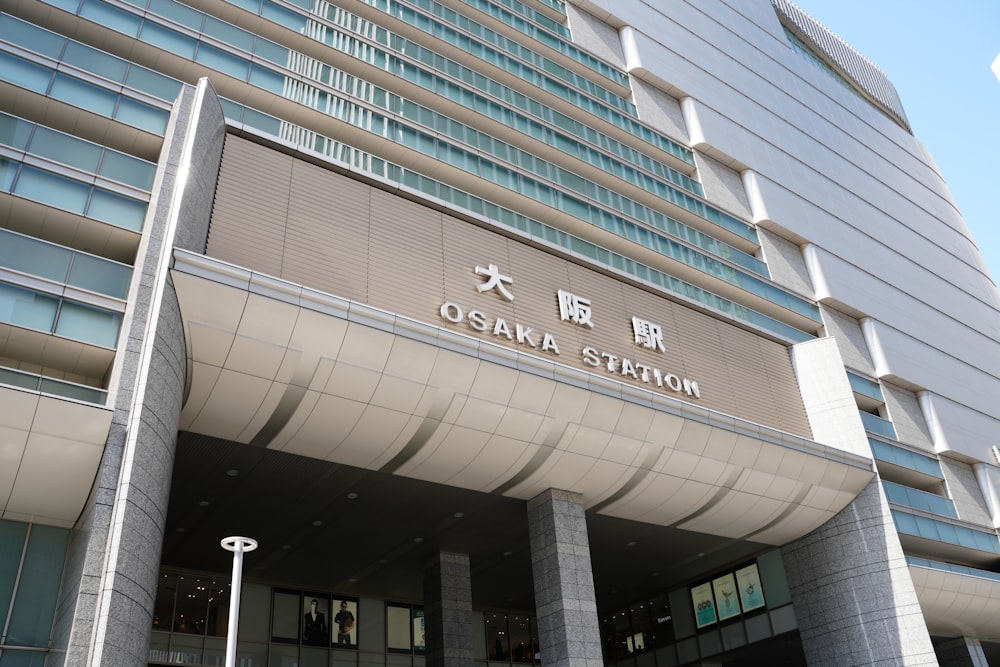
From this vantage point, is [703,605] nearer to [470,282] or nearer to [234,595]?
[470,282]

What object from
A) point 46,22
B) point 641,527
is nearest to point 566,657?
point 641,527

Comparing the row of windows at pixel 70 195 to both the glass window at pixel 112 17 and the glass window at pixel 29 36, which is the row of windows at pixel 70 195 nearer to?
the glass window at pixel 29 36

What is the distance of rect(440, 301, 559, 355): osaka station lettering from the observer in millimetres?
25191

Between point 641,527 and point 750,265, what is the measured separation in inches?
584

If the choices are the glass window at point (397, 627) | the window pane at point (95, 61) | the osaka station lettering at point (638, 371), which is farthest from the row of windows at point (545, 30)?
the glass window at point (397, 627)

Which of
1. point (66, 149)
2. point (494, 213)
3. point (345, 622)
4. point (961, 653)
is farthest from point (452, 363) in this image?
point (961, 653)

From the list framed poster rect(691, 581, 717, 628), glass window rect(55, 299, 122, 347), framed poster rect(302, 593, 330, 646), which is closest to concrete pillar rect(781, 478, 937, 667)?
framed poster rect(691, 581, 717, 628)

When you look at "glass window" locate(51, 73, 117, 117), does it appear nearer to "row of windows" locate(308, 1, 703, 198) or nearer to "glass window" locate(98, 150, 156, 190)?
"glass window" locate(98, 150, 156, 190)

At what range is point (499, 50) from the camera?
1517 inches

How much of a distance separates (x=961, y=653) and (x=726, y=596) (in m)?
10.4

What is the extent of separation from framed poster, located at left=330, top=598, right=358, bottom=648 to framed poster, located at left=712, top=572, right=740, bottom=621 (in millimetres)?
16014

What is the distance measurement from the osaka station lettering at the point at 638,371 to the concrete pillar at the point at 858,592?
8.83 metres

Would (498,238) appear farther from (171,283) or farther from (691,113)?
(691,113)

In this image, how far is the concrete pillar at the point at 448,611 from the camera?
96.2 ft
